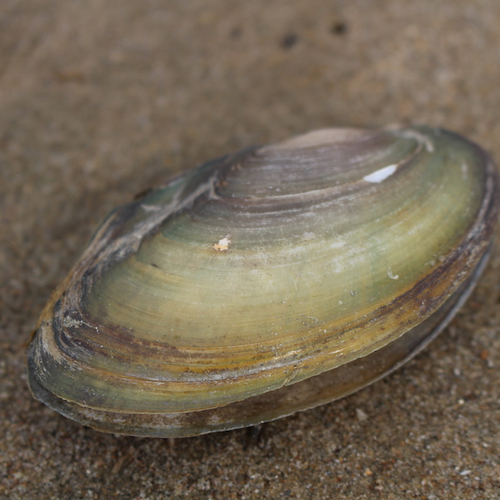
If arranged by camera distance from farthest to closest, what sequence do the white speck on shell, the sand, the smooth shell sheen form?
the white speck on shell, the sand, the smooth shell sheen

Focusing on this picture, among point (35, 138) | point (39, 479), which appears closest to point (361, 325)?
point (39, 479)

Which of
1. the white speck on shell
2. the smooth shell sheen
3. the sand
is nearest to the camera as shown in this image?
the smooth shell sheen

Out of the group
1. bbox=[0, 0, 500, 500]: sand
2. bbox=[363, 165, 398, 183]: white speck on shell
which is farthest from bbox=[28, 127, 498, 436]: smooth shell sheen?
bbox=[0, 0, 500, 500]: sand

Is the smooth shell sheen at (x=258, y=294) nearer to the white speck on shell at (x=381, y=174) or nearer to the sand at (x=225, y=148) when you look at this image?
the white speck on shell at (x=381, y=174)

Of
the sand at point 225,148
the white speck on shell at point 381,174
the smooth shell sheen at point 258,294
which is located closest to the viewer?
the smooth shell sheen at point 258,294

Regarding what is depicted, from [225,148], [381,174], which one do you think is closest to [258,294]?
[381,174]

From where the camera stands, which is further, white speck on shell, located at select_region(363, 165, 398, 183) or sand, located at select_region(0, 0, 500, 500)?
white speck on shell, located at select_region(363, 165, 398, 183)

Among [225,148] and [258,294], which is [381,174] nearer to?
[258,294]

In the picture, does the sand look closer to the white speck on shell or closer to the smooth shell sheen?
the smooth shell sheen

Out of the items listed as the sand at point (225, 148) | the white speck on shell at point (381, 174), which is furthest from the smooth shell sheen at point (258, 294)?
the sand at point (225, 148)
